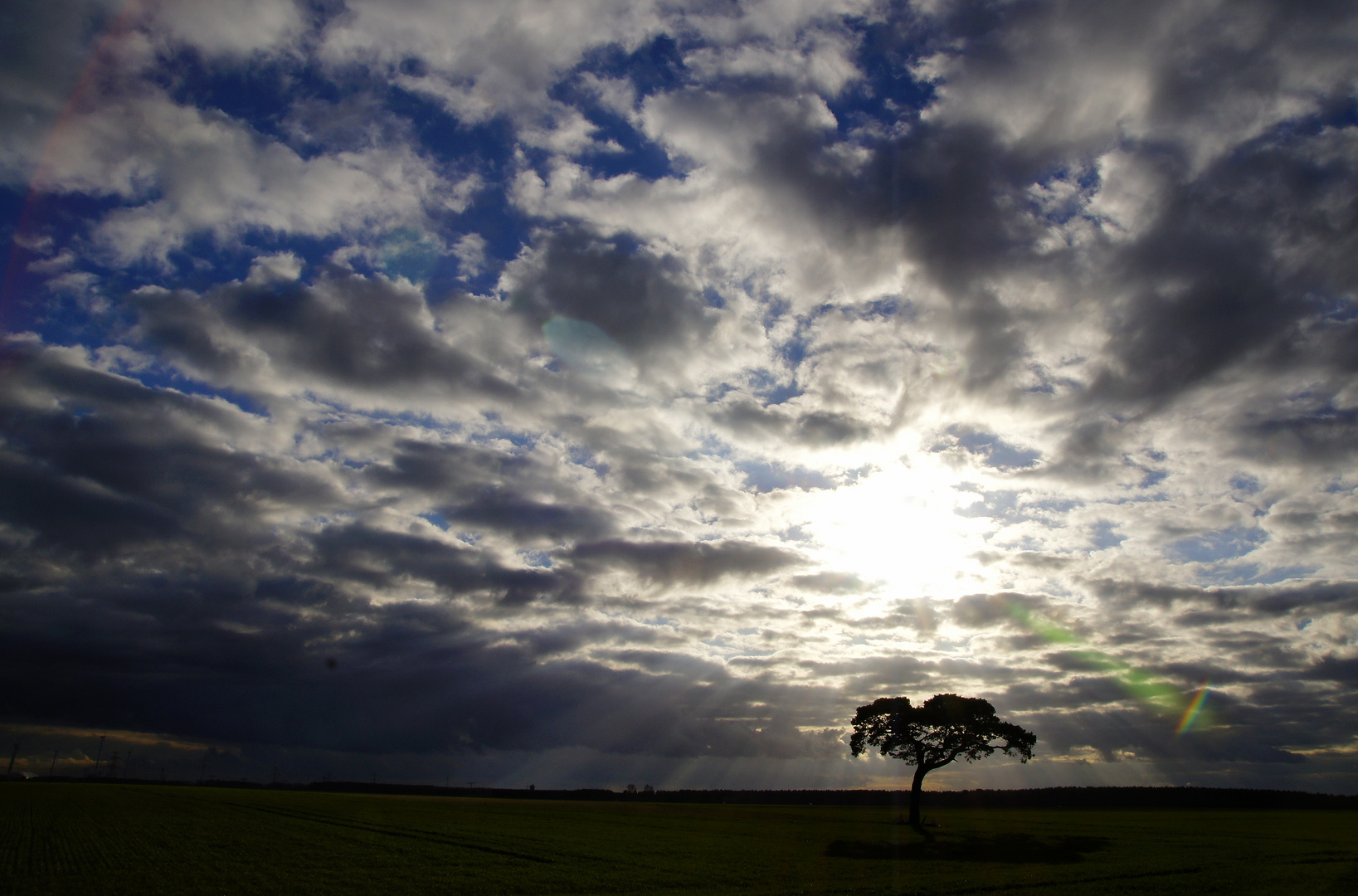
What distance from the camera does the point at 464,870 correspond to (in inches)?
1406

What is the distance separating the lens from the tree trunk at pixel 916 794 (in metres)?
66.0

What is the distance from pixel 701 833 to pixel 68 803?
87201 mm

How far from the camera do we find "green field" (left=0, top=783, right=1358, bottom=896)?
31.6 metres

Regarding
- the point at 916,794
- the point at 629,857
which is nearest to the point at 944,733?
the point at 916,794

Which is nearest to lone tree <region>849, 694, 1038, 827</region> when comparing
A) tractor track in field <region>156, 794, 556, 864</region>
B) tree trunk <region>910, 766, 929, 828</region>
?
tree trunk <region>910, 766, 929, 828</region>

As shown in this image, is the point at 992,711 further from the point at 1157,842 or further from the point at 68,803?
the point at 68,803

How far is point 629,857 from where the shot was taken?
43.1 metres

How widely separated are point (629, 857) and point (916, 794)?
3525 centimetres

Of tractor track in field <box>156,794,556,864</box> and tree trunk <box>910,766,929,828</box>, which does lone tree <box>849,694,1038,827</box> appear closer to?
tree trunk <box>910,766,929,828</box>

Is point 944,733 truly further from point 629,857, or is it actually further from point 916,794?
point 629,857

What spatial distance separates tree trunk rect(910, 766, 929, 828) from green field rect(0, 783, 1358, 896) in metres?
2.30

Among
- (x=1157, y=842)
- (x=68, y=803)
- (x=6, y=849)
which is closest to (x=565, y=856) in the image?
(x=6, y=849)

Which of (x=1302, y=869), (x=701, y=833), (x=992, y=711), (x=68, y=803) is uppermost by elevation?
(x=992, y=711)

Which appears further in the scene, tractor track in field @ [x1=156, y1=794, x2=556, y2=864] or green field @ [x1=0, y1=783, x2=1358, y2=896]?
tractor track in field @ [x1=156, y1=794, x2=556, y2=864]
